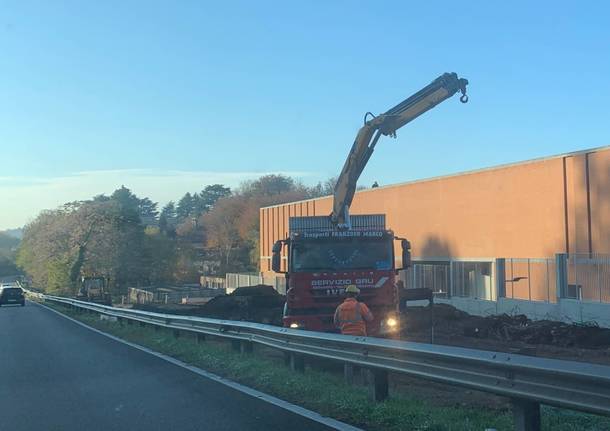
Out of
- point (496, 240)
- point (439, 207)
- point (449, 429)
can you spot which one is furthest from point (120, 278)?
point (449, 429)

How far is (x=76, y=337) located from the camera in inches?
782

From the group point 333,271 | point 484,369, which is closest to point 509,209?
point 333,271

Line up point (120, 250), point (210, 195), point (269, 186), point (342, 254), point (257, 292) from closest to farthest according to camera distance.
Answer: point (342, 254), point (257, 292), point (120, 250), point (269, 186), point (210, 195)

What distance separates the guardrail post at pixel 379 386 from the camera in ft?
26.8

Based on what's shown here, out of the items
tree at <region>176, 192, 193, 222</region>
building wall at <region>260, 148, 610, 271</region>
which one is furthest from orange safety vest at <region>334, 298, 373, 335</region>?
tree at <region>176, 192, 193, 222</region>

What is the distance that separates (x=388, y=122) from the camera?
→ 19.4 m

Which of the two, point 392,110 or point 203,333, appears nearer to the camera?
point 203,333

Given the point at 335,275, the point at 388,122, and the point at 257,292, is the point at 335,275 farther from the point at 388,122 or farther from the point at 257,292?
the point at 257,292

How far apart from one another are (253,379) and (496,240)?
27.7m

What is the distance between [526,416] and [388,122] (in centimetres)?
1409

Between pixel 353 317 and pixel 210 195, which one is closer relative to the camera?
pixel 353 317

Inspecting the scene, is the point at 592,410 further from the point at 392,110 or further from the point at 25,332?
the point at 25,332

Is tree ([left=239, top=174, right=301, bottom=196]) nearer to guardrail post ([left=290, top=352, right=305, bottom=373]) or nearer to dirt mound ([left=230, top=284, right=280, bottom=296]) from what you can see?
dirt mound ([left=230, top=284, right=280, bottom=296])

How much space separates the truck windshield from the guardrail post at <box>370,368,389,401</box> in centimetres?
656
